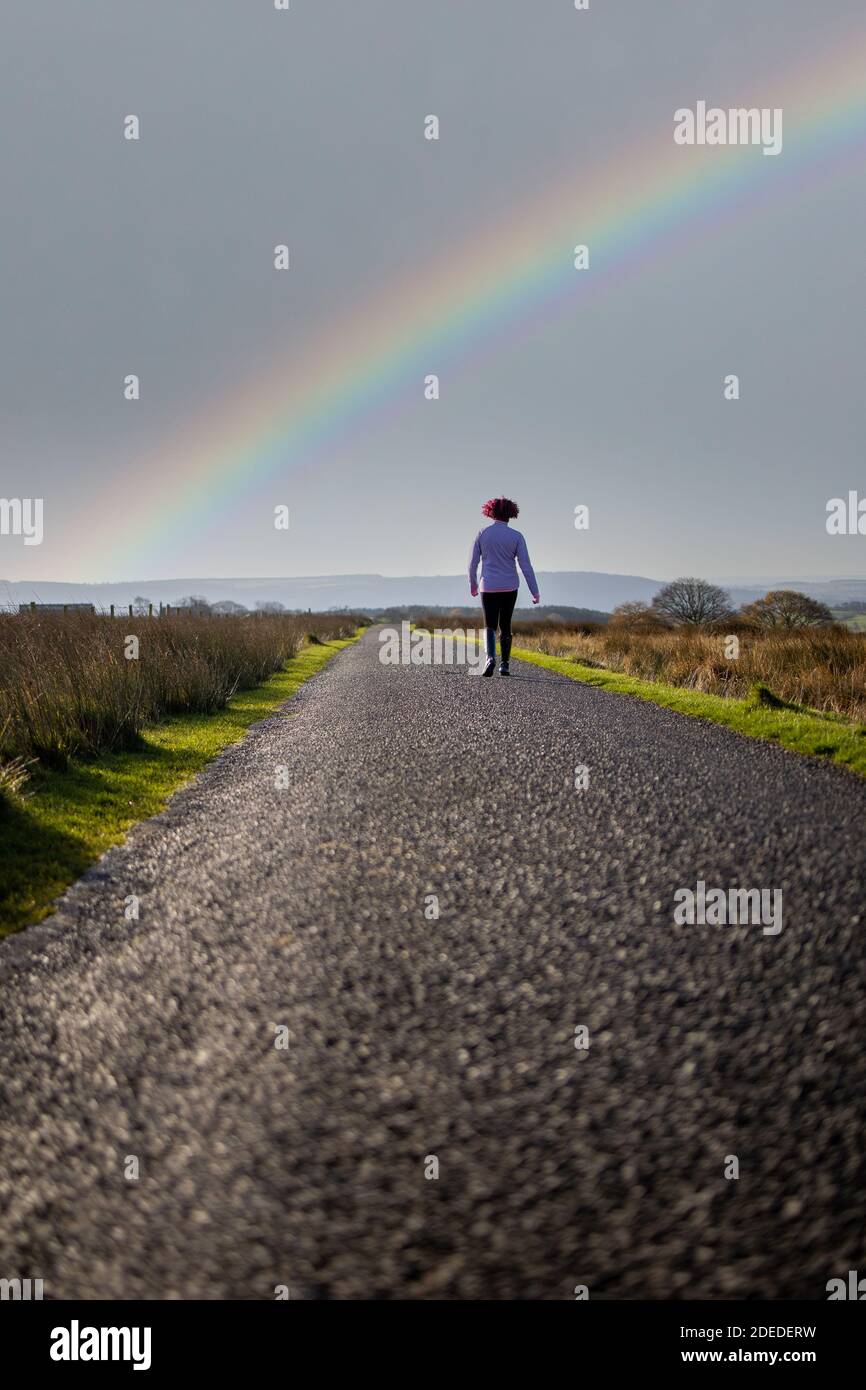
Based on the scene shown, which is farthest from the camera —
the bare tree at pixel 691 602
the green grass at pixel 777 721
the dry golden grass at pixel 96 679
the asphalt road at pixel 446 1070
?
the bare tree at pixel 691 602

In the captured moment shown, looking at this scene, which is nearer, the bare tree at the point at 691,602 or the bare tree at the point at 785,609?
the bare tree at the point at 785,609

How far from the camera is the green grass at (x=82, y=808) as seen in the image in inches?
172

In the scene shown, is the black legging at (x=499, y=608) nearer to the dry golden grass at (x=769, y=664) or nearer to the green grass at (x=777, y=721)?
the green grass at (x=777, y=721)

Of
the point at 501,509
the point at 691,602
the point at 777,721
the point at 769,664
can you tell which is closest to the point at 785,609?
the point at 691,602

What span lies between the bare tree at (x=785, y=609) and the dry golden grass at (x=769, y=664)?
17.6 feet

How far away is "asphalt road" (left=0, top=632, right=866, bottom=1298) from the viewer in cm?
172

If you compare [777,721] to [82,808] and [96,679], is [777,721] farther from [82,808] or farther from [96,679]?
[96,679]

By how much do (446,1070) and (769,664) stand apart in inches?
593
